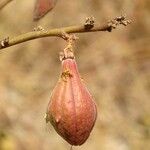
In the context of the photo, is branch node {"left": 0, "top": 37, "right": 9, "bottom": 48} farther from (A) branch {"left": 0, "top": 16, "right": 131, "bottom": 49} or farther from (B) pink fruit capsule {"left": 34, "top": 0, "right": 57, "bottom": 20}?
(B) pink fruit capsule {"left": 34, "top": 0, "right": 57, "bottom": 20}

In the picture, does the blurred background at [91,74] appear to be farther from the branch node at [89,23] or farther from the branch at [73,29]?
the branch node at [89,23]

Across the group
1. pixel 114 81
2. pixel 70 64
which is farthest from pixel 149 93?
pixel 70 64

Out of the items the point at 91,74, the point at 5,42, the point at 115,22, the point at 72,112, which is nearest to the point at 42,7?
the point at 5,42

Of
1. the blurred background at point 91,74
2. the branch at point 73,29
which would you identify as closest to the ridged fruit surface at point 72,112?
the branch at point 73,29

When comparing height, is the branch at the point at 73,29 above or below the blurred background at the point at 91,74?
below

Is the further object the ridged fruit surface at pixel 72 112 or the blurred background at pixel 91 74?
the blurred background at pixel 91 74

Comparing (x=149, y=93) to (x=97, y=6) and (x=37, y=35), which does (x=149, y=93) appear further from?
(x=37, y=35)

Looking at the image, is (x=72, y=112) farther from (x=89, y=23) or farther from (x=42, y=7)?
(x=42, y=7)

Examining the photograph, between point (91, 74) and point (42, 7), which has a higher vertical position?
point (91, 74)
